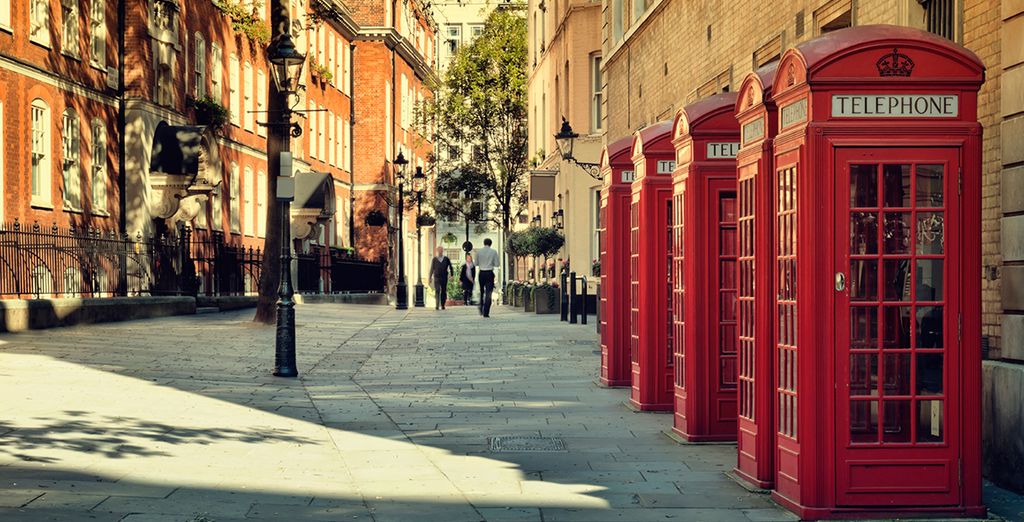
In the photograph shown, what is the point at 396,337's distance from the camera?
26094mm

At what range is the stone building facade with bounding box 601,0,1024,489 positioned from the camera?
29.3 ft

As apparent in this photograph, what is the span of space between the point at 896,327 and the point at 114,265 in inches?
910

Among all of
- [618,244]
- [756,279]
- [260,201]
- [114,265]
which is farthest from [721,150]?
[260,201]

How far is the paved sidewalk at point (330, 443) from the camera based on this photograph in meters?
7.96

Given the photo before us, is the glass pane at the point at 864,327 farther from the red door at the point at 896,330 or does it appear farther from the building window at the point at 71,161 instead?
the building window at the point at 71,161

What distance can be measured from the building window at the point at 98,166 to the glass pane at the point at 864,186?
1114 inches

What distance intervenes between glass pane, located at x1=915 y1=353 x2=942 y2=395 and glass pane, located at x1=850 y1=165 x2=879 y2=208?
32.8 inches

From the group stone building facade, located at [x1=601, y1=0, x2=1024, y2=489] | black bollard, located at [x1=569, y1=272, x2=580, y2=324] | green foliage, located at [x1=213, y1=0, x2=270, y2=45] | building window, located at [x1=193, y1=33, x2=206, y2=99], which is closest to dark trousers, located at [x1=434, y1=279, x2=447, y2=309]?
building window, located at [x1=193, y1=33, x2=206, y2=99]

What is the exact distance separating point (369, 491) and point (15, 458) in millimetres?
2485

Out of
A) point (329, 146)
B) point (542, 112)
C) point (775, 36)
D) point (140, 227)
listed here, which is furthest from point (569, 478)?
point (329, 146)

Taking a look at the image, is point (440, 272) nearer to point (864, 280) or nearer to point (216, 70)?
point (216, 70)

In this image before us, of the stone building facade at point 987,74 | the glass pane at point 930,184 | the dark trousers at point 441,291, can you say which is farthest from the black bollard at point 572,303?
the glass pane at point 930,184

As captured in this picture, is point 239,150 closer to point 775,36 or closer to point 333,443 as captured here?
point 775,36

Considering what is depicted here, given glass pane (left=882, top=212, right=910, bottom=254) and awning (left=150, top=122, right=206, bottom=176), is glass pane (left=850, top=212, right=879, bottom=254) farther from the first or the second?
awning (left=150, top=122, right=206, bottom=176)
